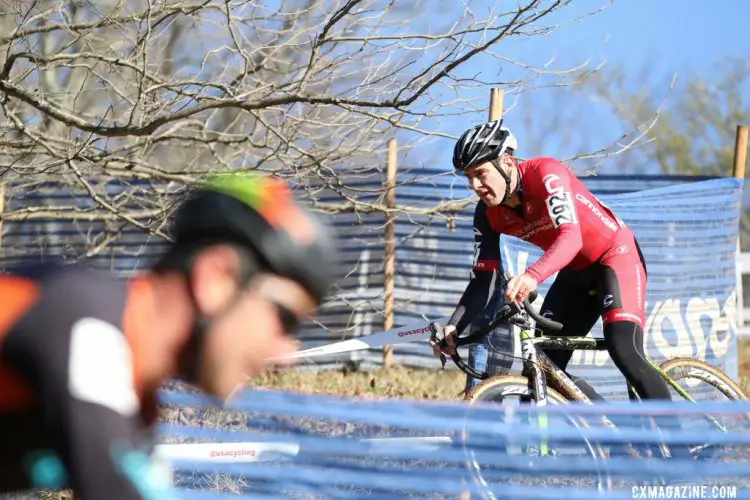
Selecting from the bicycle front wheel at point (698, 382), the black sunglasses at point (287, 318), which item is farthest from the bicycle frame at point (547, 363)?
the black sunglasses at point (287, 318)

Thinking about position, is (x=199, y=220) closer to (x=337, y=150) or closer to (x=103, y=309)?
(x=103, y=309)

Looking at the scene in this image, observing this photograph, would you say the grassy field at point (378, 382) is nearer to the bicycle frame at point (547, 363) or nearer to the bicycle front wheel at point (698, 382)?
the bicycle front wheel at point (698, 382)

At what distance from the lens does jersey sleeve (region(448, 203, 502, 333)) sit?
550 cm

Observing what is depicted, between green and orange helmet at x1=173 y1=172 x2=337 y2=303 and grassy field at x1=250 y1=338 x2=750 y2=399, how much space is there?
6.84 meters

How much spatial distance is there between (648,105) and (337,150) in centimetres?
2947

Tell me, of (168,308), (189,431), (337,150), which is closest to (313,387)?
(337,150)

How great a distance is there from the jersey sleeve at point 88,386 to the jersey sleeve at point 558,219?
136 inches

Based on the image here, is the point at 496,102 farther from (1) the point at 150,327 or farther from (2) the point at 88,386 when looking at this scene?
(2) the point at 88,386

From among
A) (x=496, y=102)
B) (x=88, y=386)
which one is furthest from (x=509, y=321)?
(x=88, y=386)

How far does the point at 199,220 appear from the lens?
1587 mm

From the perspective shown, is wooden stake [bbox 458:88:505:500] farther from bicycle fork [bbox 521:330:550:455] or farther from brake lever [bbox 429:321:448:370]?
bicycle fork [bbox 521:330:550:455]

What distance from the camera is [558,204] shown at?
501 cm

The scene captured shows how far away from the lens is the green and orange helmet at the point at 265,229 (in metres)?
1.56

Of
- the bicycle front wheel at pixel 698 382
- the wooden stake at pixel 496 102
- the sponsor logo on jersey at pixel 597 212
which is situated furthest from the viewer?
the wooden stake at pixel 496 102
